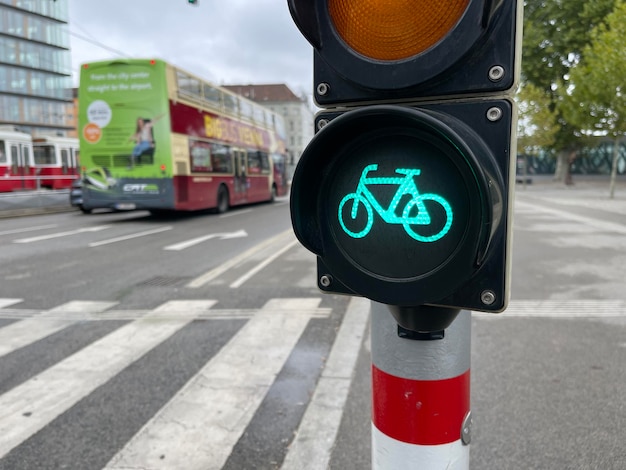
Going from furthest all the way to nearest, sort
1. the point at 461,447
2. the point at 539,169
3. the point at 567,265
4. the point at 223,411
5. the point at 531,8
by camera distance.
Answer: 1. the point at 539,169
2. the point at 531,8
3. the point at 567,265
4. the point at 223,411
5. the point at 461,447

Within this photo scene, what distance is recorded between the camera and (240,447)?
8.76 feet

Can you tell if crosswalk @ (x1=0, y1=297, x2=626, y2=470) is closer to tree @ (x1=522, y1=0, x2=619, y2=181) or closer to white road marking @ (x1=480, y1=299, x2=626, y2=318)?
white road marking @ (x1=480, y1=299, x2=626, y2=318)

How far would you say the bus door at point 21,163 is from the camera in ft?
75.6

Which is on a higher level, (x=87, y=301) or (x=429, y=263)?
(x=429, y=263)

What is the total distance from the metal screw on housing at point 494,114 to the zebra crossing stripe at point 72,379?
2.87 meters

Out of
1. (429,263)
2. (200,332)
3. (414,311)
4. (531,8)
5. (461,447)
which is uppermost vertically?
(531,8)

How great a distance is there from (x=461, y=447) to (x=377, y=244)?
1.69ft

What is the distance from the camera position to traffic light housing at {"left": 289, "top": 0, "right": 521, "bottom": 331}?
0.83 metres

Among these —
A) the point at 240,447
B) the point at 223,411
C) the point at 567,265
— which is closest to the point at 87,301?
the point at 223,411

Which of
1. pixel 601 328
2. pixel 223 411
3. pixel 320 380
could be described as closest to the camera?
pixel 223 411

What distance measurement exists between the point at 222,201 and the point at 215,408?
15.0 m

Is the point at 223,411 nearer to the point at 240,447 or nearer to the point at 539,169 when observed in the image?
the point at 240,447

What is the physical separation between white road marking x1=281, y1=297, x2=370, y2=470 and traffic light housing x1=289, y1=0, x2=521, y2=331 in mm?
1875

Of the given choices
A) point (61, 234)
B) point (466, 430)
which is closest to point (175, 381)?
point (466, 430)
